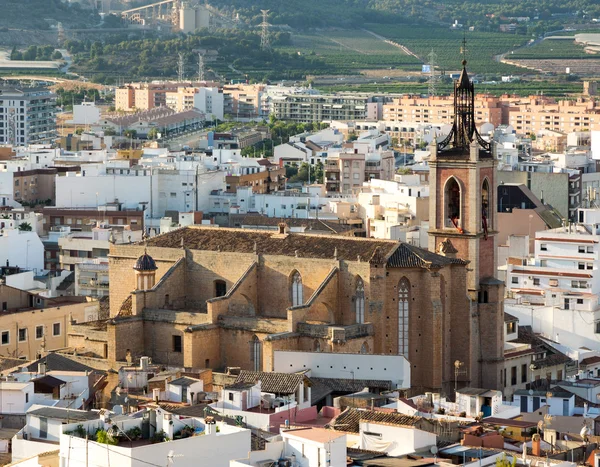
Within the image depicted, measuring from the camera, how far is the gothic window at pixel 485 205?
2373 inches

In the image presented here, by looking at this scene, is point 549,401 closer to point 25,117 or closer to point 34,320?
point 34,320

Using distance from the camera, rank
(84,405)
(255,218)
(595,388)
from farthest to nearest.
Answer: (255,218)
(595,388)
(84,405)

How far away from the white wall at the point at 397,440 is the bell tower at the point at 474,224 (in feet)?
59.8

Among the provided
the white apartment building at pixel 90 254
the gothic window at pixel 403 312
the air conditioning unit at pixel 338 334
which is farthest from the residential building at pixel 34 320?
the gothic window at pixel 403 312

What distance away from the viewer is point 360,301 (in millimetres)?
57031

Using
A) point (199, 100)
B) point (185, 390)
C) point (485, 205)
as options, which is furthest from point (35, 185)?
point (199, 100)

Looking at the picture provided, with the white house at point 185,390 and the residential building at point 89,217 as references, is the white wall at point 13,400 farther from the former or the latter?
the residential building at point 89,217

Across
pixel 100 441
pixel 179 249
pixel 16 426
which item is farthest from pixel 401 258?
pixel 100 441

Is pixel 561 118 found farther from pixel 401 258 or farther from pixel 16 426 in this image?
pixel 16 426

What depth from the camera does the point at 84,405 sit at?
47750mm

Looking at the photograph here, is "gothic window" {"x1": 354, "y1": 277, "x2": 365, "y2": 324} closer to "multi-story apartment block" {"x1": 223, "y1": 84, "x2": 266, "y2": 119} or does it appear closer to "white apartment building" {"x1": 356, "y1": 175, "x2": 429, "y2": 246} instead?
"white apartment building" {"x1": 356, "y1": 175, "x2": 429, "y2": 246}

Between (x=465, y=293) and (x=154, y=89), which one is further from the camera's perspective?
(x=154, y=89)

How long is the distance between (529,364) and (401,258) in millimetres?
5646

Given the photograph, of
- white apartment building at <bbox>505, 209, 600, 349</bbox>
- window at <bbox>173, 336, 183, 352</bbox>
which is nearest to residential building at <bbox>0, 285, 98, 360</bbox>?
window at <bbox>173, 336, 183, 352</bbox>
